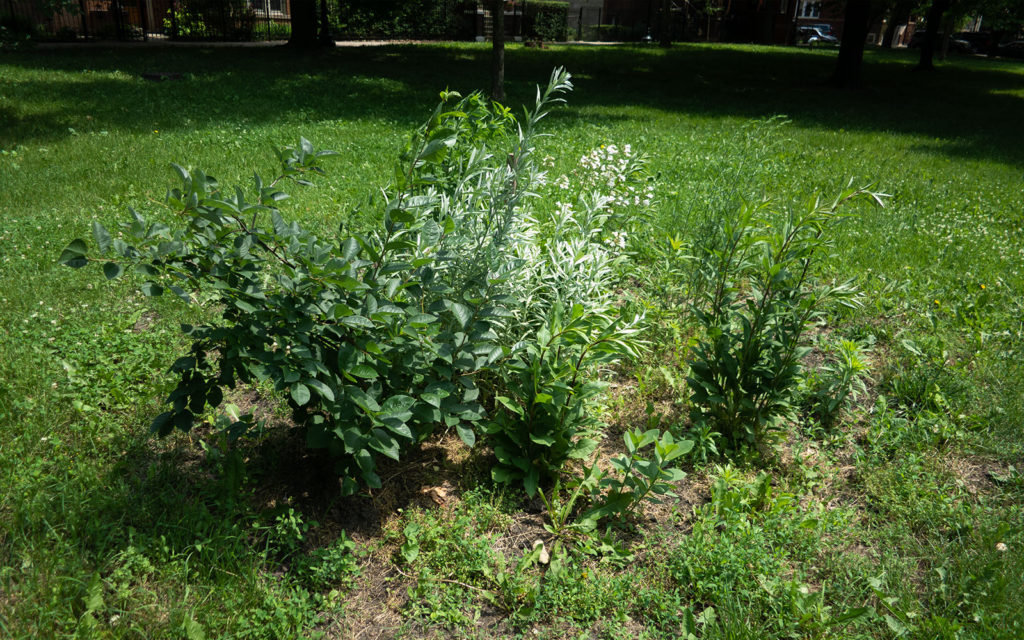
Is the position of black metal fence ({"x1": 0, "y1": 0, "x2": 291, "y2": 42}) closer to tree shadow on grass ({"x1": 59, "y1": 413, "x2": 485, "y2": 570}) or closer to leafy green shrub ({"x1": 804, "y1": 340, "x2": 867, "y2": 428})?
tree shadow on grass ({"x1": 59, "y1": 413, "x2": 485, "y2": 570})

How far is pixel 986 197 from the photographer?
8.02 meters

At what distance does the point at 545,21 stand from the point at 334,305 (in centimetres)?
3491

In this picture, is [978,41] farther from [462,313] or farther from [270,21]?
[462,313]

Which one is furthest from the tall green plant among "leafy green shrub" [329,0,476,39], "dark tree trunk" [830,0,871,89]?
Result: "leafy green shrub" [329,0,476,39]

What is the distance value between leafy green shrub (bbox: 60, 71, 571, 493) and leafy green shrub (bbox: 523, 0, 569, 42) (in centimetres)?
3261

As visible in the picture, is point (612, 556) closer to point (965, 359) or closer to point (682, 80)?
point (965, 359)

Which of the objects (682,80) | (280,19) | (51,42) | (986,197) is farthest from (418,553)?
(280,19)

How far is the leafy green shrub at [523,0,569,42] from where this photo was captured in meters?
32.7

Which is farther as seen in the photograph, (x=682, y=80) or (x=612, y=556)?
(x=682, y=80)

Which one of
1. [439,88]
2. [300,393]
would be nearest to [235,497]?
[300,393]

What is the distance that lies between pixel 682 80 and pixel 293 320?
19.4 metres

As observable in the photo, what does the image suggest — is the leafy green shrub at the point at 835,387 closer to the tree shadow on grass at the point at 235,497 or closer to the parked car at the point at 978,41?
the tree shadow on grass at the point at 235,497

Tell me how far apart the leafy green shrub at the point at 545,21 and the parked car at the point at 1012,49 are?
3113cm

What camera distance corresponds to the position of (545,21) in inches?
1320
